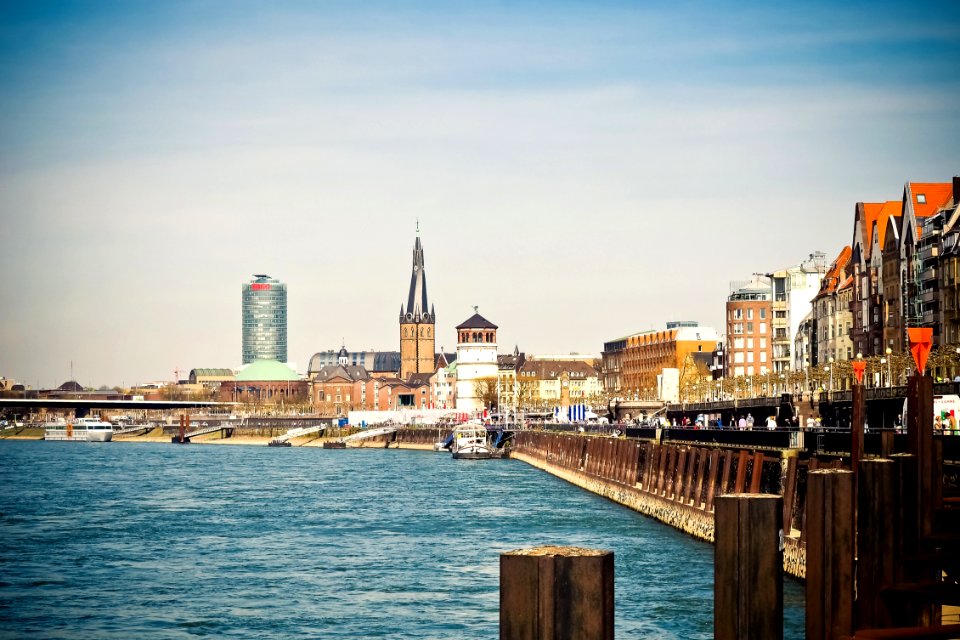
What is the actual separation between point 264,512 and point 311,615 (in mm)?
33163

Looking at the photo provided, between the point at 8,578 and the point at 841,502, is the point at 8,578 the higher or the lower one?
the lower one

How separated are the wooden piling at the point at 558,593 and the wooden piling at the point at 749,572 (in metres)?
2.33

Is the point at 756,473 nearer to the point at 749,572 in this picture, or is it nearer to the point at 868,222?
the point at 749,572

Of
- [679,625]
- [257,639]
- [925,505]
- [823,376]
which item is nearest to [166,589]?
[257,639]

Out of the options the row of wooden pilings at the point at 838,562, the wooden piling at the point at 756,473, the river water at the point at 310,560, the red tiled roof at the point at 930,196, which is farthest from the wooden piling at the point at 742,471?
the red tiled roof at the point at 930,196

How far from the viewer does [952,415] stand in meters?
50.1

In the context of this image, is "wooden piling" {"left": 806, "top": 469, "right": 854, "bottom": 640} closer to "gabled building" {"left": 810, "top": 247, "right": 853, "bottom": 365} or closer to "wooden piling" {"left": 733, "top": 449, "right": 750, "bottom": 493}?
"wooden piling" {"left": 733, "top": 449, "right": 750, "bottom": 493}

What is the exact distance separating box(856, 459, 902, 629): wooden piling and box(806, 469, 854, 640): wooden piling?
78.0 inches

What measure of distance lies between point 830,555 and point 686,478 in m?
42.4

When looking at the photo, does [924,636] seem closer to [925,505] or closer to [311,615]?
[925,505]

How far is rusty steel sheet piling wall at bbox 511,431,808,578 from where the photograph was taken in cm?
3778

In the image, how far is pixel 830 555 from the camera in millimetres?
12555

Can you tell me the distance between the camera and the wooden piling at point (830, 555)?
12422mm

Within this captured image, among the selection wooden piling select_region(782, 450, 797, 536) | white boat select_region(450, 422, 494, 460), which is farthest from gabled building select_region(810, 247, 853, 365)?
wooden piling select_region(782, 450, 797, 536)
